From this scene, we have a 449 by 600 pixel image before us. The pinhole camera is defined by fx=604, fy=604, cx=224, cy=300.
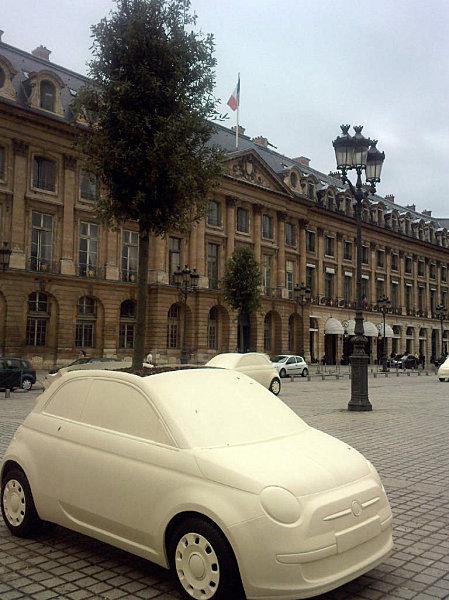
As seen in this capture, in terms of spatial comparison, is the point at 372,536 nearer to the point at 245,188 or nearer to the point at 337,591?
the point at 337,591

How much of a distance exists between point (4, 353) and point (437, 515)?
33.1 metres

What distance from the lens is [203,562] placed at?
3912 mm

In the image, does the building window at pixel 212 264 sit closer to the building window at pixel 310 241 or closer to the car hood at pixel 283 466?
the building window at pixel 310 241

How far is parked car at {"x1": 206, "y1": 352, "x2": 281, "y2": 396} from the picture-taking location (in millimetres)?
21172

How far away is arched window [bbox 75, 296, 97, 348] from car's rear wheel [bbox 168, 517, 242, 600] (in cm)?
3730

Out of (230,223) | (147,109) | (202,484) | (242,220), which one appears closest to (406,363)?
(242,220)

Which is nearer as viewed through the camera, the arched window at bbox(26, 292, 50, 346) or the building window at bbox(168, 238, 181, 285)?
the arched window at bbox(26, 292, 50, 346)

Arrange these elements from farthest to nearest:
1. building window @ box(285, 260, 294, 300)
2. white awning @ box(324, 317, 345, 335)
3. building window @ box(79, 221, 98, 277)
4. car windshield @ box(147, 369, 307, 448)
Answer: white awning @ box(324, 317, 345, 335), building window @ box(285, 260, 294, 300), building window @ box(79, 221, 98, 277), car windshield @ box(147, 369, 307, 448)

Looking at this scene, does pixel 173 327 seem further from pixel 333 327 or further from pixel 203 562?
pixel 203 562

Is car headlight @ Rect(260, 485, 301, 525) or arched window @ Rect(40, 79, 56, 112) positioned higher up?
arched window @ Rect(40, 79, 56, 112)

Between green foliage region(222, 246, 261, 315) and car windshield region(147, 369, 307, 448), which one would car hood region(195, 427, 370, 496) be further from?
green foliage region(222, 246, 261, 315)

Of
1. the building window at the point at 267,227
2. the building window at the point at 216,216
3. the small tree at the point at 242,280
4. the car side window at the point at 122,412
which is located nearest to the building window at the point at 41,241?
the small tree at the point at 242,280

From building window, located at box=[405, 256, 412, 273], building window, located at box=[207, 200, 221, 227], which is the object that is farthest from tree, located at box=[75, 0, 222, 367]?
building window, located at box=[405, 256, 412, 273]

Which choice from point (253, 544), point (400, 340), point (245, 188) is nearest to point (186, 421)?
point (253, 544)
